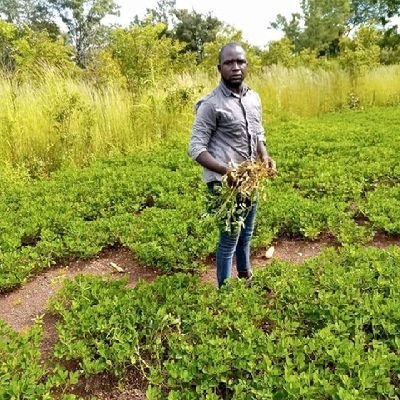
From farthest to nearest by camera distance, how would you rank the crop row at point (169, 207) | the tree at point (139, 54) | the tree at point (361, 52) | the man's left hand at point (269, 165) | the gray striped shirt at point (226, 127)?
the tree at point (361, 52) < the tree at point (139, 54) < the crop row at point (169, 207) < the man's left hand at point (269, 165) < the gray striped shirt at point (226, 127)

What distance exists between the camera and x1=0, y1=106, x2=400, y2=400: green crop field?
2.98m

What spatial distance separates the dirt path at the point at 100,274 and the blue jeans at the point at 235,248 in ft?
2.06

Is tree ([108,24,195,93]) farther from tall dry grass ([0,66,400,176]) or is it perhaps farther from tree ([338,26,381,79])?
tree ([338,26,381,79])

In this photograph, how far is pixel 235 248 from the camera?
4.04 meters

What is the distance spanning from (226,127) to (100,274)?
8.34 feet

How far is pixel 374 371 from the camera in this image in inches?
111

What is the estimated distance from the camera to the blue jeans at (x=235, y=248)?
3.79 meters

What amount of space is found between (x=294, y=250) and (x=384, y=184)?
2.59 meters

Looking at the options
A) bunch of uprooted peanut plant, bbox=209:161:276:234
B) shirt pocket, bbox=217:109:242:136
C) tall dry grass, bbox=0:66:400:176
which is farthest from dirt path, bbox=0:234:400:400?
tall dry grass, bbox=0:66:400:176

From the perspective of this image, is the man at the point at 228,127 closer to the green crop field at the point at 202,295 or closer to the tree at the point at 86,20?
the green crop field at the point at 202,295

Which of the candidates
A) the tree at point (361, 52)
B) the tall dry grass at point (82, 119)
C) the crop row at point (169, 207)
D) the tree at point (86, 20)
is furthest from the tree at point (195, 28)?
the crop row at point (169, 207)

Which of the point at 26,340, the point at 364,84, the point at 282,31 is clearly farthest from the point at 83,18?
the point at 26,340

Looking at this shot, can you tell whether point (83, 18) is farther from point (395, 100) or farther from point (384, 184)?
point (384, 184)

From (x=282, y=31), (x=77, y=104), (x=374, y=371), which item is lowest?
(x=374, y=371)
